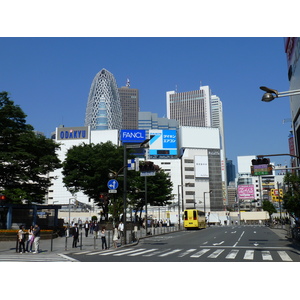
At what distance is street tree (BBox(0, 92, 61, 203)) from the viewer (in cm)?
3653

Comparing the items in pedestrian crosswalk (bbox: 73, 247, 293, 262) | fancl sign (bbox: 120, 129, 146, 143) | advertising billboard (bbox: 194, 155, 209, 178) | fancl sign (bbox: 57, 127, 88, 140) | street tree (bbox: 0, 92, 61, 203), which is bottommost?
pedestrian crosswalk (bbox: 73, 247, 293, 262)

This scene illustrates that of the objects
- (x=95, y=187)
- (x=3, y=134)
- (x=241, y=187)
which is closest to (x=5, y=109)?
(x=3, y=134)

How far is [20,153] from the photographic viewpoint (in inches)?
1415

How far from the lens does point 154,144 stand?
141625mm

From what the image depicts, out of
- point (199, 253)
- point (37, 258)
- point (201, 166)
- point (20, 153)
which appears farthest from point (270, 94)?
point (201, 166)

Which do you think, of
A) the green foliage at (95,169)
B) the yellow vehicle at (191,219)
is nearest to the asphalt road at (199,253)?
the green foliage at (95,169)

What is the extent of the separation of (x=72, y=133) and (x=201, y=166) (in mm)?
54996

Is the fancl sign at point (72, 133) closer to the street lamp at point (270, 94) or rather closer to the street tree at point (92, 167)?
the street tree at point (92, 167)

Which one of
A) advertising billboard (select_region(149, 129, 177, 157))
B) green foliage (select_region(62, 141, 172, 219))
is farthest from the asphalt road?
advertising billboard (select_region(149, 129, 177, 157))

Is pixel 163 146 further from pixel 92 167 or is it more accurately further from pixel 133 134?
pixel 92 167

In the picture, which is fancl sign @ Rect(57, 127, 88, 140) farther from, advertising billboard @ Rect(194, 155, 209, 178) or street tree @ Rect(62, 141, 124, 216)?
street tree @ Rect(62, 141, 124, 216)

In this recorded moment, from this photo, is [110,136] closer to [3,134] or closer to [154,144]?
[154,144]

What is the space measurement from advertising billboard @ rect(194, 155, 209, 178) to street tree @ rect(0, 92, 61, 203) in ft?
339
